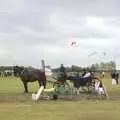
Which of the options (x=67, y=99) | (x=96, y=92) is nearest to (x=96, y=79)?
(x=96, y=92)

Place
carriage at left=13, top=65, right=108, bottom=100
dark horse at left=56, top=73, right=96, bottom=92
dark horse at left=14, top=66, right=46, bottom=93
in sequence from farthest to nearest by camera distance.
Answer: dark horse at left=14, top=66, right=46, bottom=93
dark horse at left=56, top=73, right=96, bottom=92
carriage at left=13, top=65, right=108, bottom=100

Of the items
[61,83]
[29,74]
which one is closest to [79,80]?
[61,83]

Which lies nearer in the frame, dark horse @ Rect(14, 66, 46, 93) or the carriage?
the carriage

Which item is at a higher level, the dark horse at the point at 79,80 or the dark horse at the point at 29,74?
the dark horse at the point at 29,74

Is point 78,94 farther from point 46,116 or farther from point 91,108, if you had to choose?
point 46,116

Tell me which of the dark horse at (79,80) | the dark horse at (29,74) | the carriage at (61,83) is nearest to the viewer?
the carriage at (61,83)

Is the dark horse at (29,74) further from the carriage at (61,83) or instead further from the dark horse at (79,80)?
the dark horse at (79,80)

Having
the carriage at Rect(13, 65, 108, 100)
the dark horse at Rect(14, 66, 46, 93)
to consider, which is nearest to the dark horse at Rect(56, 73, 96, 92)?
the carriage at Rect(13, 65, 108, 100)

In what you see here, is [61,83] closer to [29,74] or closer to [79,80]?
[79,80]

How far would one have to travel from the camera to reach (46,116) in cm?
1906

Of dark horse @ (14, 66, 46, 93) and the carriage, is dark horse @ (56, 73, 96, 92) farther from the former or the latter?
dark horse @ (14, 66, 46, 93)

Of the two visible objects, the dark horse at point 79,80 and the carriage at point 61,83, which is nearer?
the carriage at point 61,83

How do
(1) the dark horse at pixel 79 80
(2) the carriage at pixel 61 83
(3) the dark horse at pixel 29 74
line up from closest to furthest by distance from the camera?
(2) the carriage at pixel 61 83
(1) the dark horse at pixel 79 80
(3) the dark horse at pixel 29 74

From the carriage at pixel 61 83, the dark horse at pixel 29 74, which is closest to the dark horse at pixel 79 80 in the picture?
the carriage at pixel 61 83
